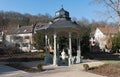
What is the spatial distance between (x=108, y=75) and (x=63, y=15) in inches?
405

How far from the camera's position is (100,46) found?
3172 inches

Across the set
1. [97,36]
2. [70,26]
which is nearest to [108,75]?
[70,26]

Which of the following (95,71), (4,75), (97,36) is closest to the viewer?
(4,75)

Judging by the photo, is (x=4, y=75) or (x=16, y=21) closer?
(x=4, y=75)

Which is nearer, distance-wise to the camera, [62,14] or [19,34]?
[62,14]

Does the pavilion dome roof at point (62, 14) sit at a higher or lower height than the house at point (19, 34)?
lower

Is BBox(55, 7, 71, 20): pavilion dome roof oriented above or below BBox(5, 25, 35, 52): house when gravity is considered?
below

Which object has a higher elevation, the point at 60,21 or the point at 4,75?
the point at 60,21

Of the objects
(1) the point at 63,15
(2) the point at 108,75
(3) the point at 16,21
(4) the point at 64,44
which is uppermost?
(3) the point at 16,21

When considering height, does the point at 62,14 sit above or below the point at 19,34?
below

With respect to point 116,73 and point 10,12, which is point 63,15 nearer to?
point 116,73

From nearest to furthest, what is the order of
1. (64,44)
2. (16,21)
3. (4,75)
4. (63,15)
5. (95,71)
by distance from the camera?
(4,75), (95,71), (63,15), (64,44), (16,21)

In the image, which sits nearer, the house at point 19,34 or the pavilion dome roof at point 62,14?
the pavilion dome roof at point 62,14

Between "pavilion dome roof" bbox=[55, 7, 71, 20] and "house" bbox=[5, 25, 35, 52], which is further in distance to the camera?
"house" bbox=[5, 25, 35, 52]
